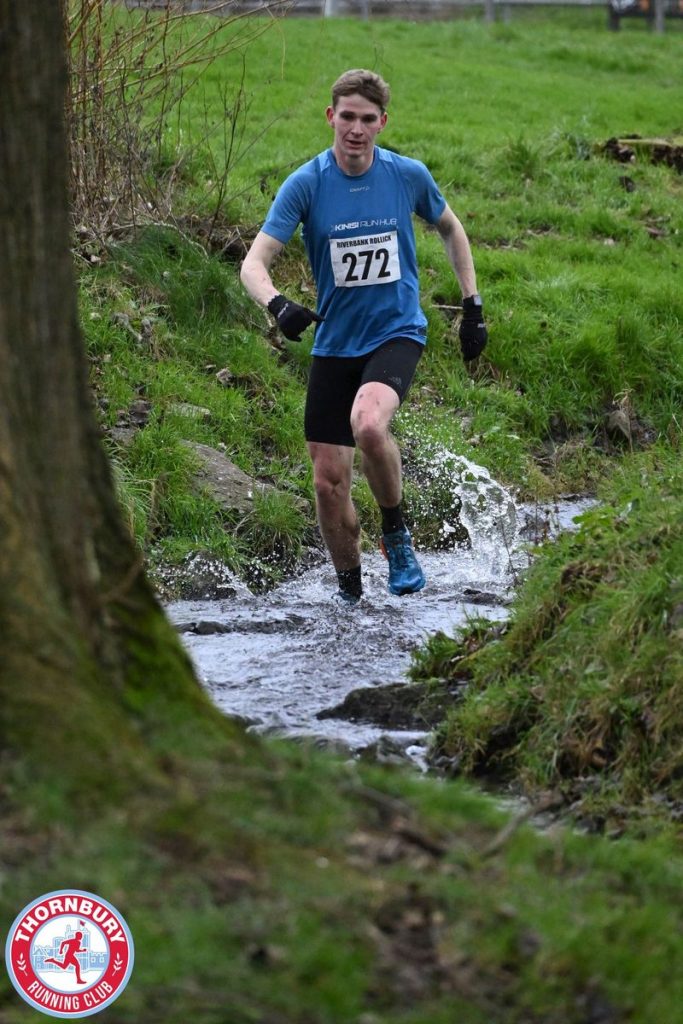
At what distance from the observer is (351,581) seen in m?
7.96

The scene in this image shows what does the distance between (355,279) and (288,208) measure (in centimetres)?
48

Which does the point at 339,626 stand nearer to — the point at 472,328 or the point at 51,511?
the point at 472,328

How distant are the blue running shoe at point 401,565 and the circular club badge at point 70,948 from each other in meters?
4.71

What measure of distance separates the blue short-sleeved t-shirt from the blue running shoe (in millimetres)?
1020

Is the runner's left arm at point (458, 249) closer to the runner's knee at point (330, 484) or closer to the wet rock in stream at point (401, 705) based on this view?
the runner's knee at point (330, 484)

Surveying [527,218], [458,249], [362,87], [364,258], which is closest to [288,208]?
[364,258]

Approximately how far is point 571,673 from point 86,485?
2501mm

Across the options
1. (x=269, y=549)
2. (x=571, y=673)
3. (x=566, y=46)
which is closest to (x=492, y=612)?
(x=269, y=549)

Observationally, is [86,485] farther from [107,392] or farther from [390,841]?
[107,392]

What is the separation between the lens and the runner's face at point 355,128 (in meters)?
6.98

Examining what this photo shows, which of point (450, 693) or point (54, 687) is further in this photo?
point (450, 693)

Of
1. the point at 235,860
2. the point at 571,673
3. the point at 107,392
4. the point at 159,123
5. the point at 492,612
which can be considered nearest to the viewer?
the point at 235,860

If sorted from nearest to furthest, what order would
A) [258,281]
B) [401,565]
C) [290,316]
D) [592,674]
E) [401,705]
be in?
1. [592,674]
2. [401,705]
3. [290,316]
4. [258,281]
5. [401,565]

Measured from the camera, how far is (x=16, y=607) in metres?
3.24
